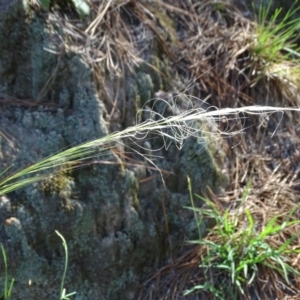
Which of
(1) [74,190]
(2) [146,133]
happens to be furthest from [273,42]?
(2) [146,133]

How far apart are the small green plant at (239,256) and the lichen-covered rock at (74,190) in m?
0.16

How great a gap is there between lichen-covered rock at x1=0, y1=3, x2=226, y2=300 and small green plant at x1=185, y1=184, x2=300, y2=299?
0.16 m

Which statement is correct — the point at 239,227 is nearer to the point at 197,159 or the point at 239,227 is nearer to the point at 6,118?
the point at 197,159

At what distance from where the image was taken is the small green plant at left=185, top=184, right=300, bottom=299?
7.88ft

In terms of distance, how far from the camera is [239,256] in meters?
2.45

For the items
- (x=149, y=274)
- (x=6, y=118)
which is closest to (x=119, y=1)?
(x=6, y=118)

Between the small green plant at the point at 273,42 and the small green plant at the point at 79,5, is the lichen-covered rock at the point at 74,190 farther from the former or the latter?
the small green plant at the point at 273,42

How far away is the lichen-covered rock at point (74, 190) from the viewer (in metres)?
2.28

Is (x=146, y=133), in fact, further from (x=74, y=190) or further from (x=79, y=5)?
(x=79, y=5)

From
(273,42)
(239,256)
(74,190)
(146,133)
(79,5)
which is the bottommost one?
(239,256)

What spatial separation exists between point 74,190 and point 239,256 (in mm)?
707

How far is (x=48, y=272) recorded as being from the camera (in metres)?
2.29

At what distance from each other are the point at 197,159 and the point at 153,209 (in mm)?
297

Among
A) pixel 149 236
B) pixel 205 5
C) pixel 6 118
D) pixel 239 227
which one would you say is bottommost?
pixel 239 227
